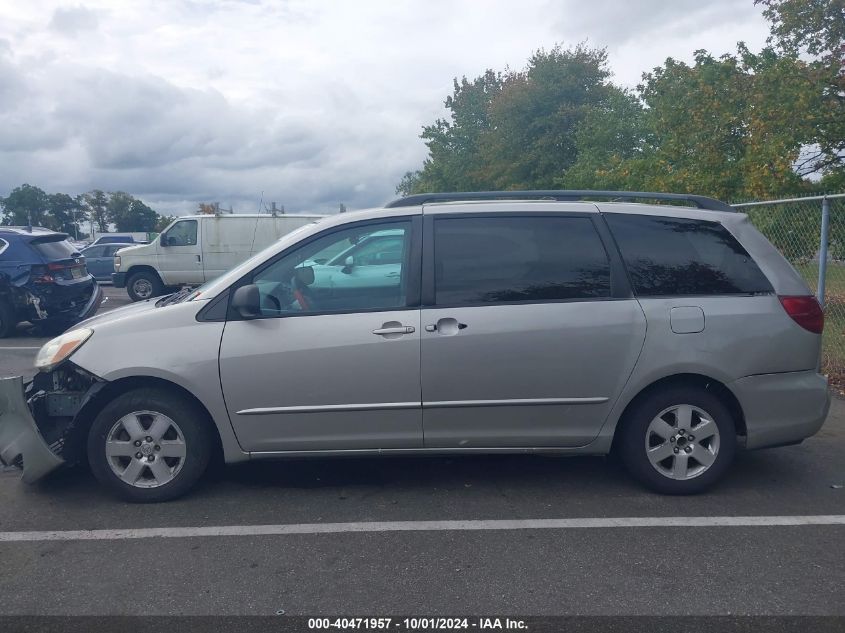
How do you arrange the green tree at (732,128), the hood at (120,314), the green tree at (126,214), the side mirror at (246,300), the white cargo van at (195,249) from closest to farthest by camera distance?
1. the side mirror at (246,300)
2. the hood at (120,314)
3. the green tree at (732,128)
4. the white cargo van at (195,249)
5. the green tree at (126,214)

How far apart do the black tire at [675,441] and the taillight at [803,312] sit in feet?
2.25

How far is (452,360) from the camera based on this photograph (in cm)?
446

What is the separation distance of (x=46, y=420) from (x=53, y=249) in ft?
25.2

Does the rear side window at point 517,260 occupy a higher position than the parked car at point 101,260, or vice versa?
the parked car at point 101,260

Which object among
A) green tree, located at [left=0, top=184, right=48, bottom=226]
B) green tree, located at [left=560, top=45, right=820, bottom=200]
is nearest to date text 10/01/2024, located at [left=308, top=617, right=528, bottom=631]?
green tree, located at [left=560, top=45, right=820, bottom=200]

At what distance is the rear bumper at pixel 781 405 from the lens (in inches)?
181

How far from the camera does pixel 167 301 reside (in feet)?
16.5

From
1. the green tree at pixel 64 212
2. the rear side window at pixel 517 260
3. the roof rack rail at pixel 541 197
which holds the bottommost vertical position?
the rear side window at pixel 517 260

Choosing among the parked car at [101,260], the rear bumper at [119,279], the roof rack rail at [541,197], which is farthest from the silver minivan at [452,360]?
the parked car at [101,260]

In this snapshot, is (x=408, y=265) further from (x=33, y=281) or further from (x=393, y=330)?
(x=33, y=281)

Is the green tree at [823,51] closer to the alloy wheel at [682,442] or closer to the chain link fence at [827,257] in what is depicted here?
the chain link fence at [827,257]

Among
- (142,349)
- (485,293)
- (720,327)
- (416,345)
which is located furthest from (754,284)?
(142,349)

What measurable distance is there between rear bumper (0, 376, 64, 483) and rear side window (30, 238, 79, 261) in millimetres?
7385

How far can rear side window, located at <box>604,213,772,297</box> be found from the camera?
15.4 feet
